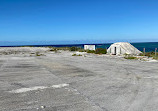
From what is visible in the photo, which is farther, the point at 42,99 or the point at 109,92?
the point at 109,92

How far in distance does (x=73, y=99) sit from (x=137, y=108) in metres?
2.33

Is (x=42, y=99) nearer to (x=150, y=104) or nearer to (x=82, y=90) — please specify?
(x=82, y=90)

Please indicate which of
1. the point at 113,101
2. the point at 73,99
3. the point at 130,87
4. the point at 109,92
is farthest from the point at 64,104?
the point at 130,87

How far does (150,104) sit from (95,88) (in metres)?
2.76

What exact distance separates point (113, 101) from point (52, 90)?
9.50 ft

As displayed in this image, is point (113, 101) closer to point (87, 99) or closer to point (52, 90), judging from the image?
point (87, 99)

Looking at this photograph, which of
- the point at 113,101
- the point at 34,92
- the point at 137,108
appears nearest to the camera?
the point at 137,108

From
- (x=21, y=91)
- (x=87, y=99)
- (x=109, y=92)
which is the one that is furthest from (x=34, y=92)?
(x=109, y=92)

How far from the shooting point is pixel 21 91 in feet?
24.6

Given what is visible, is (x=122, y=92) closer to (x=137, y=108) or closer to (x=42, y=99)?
(x=137, y=108)

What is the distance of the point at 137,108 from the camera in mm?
5594

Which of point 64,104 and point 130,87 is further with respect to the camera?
point 130,87

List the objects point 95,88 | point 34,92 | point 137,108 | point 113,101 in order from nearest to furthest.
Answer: point 137,108 → point 113,101 → point 34,92 → point 95,88

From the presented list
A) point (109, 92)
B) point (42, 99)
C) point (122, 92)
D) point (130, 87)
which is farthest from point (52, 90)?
point (130, 87)
